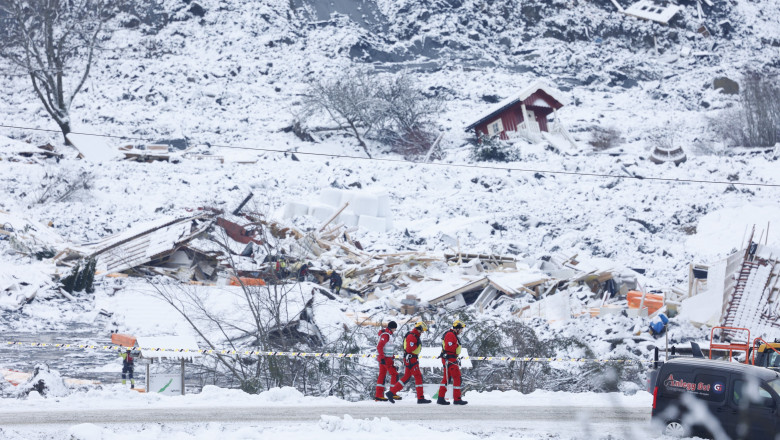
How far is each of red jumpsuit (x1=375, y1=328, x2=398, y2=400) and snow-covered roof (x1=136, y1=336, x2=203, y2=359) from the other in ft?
7.36

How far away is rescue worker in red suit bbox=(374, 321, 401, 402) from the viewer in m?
9.27

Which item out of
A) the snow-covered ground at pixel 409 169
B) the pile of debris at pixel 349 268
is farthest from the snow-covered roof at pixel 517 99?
the pile of debris at pixel 349 268

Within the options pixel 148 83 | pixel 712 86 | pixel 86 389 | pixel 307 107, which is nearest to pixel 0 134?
pixel 148 83

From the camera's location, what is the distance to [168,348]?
9.99 metres

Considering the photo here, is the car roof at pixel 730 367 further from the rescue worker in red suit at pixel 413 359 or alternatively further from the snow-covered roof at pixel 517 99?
the snow-covered roof at pixel 517 99

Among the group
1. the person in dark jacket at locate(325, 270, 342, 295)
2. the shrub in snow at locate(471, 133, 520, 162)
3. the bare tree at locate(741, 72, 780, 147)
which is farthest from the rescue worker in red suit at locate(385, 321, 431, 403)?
the bare tree at locate(741, 72, 780, 147)

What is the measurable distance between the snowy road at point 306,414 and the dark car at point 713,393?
1.59 feet

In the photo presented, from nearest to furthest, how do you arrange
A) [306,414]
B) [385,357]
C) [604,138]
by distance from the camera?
[306,414], [385,357], [604,138]

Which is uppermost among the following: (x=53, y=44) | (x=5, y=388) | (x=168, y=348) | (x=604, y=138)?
(x=53, y=44)

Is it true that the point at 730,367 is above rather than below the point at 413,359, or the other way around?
below

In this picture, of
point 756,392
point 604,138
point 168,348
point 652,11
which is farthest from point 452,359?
point 652,11

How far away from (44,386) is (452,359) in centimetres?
492

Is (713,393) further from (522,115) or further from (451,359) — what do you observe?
(522,115)

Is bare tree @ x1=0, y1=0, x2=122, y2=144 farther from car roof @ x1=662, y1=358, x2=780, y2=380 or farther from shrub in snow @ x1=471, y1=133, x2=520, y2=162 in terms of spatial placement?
car roof @ x1=662, y1=358, x2=780, y2=380
